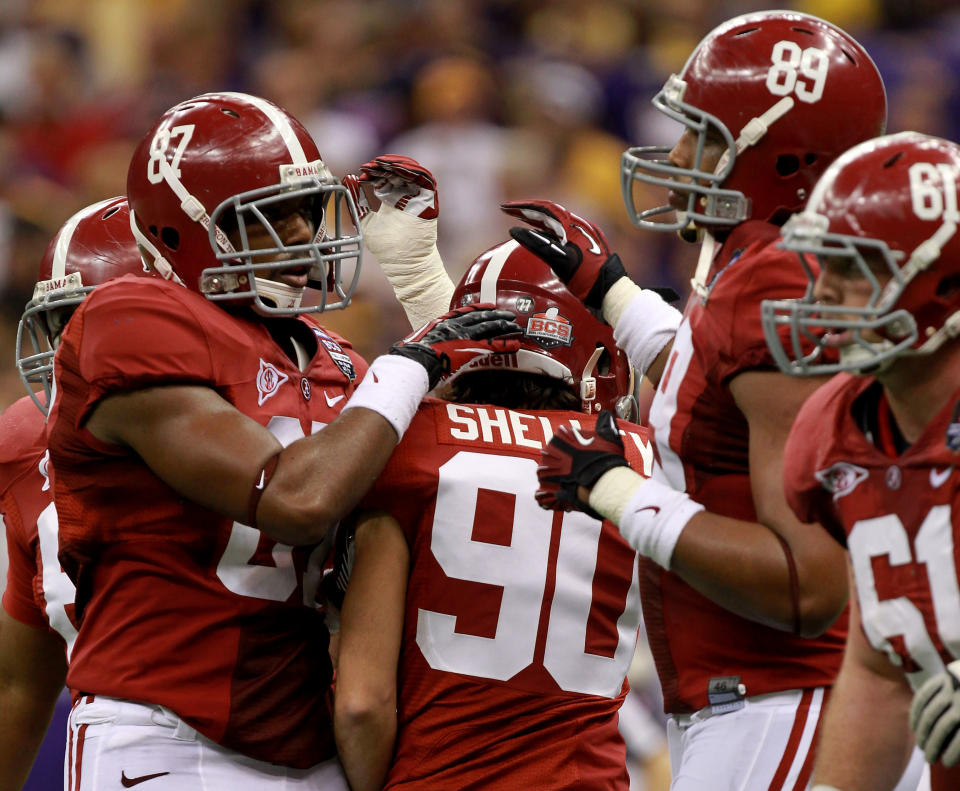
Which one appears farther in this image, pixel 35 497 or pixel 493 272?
pixel 35 497

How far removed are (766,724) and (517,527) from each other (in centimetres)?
58

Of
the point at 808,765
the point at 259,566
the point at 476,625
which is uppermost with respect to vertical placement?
the point at 259,566

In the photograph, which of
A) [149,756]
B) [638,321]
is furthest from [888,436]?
[149,756]

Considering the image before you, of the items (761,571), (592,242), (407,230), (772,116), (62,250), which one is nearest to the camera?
(761,571)

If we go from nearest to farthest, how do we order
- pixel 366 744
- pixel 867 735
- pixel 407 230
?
pixel 867 735
pixel 366 744
pixel 407 230

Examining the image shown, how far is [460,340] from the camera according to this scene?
2.83m

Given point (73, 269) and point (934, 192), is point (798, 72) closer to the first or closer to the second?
point (934, 192)

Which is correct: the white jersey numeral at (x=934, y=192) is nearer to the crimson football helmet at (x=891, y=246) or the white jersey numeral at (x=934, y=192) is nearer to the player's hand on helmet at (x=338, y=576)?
the crimson football helmet at (x=891, y=246)

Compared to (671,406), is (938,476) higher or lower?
higher

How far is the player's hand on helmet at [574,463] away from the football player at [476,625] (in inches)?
1.7

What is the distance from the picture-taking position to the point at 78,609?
2.77m

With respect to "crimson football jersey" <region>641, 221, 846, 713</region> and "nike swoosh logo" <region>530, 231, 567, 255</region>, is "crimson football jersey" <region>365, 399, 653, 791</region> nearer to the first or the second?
"crimson football jersey" <region>641, 221, 846, 713</region>

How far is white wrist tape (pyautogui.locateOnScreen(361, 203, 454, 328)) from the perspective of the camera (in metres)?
3.55

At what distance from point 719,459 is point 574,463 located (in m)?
0.28
